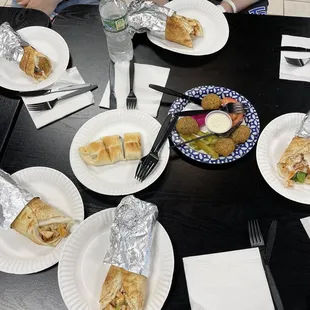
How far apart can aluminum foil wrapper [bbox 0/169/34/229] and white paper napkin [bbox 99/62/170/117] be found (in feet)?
1.41

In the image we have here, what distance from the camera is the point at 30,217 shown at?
1.03m

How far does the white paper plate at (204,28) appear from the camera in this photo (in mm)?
1419

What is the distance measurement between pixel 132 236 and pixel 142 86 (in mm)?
604

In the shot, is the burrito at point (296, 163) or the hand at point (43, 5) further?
the hand at point (43, 5)

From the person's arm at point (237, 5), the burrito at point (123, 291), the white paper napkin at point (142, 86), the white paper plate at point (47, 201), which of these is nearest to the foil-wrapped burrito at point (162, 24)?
the white paper napkin at point (142, 86)

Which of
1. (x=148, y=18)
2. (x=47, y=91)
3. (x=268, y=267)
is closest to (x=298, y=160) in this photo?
(x=268, y=267)

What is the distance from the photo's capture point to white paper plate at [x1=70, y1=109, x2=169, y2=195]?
1.12m

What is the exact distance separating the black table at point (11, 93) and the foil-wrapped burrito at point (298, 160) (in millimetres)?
922

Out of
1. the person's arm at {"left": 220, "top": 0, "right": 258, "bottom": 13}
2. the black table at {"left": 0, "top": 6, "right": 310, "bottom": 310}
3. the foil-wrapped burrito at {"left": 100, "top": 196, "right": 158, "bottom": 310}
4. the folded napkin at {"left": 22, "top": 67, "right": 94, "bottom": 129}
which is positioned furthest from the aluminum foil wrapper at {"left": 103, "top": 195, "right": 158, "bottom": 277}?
the person's arm at {"left": 220, "top": 0, "right": 258, "bottom": 13}

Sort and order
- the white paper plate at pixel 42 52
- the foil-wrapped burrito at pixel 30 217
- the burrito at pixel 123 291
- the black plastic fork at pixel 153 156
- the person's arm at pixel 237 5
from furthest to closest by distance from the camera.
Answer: the person's arm at pixel 237 5, the white paper plate at pixel 42 52, the black plastic fork at pixel 153 156, the foil-wrapped burrito at pixel 30 217, the burrito at pixel 123 291

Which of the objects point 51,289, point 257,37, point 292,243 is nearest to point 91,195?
point 51,289

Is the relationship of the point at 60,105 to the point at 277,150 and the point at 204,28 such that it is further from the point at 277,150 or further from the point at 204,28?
the point at 277,150

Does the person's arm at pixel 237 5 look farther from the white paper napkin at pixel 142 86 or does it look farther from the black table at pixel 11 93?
the black table at pixel 11 93

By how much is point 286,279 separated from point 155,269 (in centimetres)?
35
